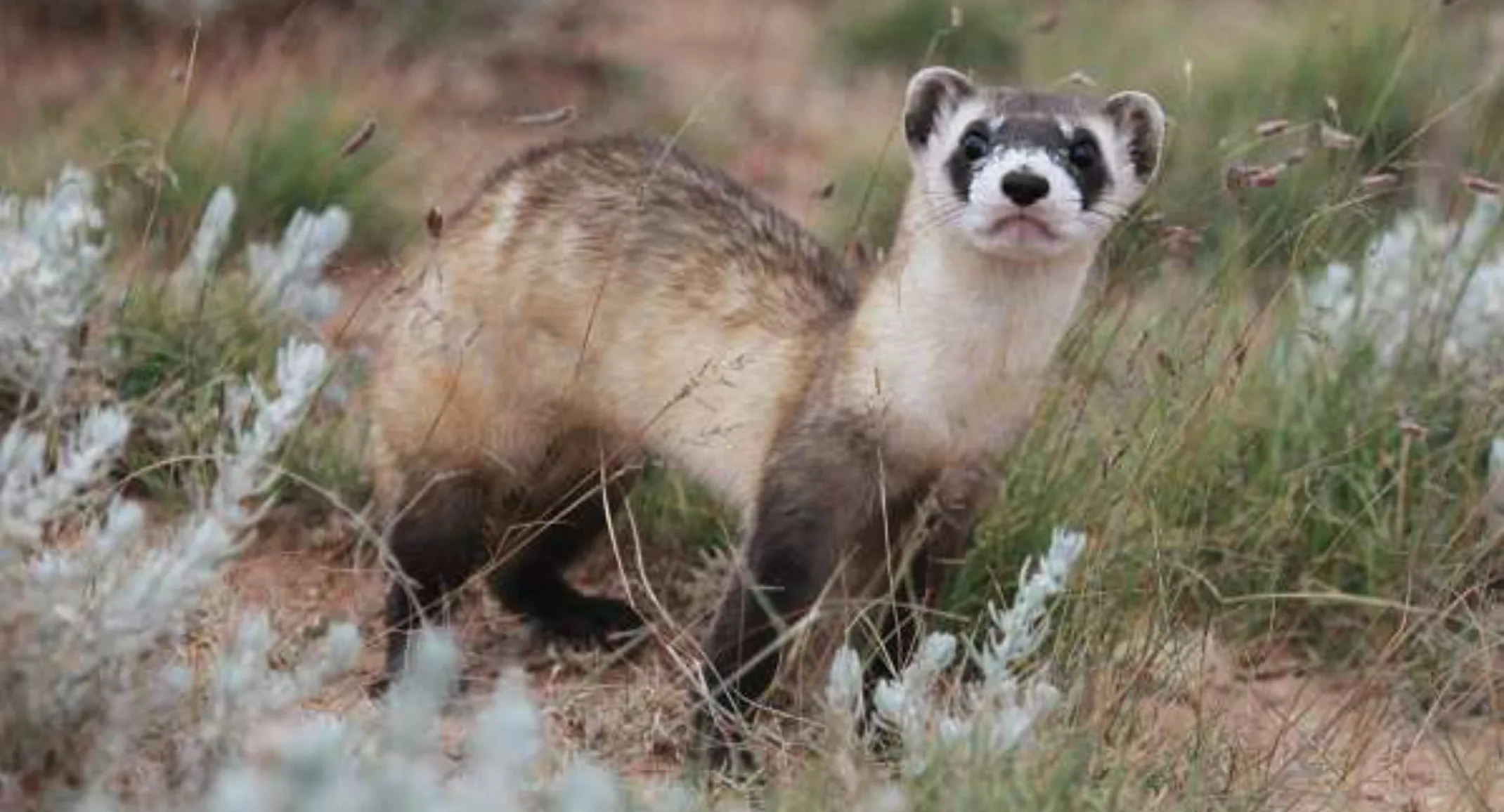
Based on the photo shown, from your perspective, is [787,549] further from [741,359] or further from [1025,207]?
[1025,207]

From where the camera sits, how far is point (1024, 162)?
3.80 m

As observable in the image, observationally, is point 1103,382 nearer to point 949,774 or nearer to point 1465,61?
point 949,774

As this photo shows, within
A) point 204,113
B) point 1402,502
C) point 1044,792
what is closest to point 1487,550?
point 1402,502

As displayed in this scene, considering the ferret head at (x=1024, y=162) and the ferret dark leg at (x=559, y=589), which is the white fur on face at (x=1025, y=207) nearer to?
the ferret head at (x=1024, y=162)

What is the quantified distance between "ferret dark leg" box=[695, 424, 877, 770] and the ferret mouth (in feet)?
1.25

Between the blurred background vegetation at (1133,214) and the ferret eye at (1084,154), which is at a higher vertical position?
the ferret eye at (1084,154)

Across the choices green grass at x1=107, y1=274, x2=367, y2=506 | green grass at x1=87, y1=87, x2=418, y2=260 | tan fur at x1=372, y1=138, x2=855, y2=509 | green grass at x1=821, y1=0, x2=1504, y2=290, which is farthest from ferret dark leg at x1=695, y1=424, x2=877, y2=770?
green grass at x1=87, y1=87, x2=418, y2=260

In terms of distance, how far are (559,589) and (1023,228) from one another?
1244mm

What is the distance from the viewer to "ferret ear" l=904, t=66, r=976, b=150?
13.4 ft

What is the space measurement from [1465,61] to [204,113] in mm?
2741

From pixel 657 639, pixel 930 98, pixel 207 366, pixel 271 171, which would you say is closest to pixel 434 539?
pixel 657 639

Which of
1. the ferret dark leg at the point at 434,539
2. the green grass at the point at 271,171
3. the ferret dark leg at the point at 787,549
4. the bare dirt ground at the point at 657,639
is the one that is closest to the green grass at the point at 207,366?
the bare dirt ground at the point at 657,639

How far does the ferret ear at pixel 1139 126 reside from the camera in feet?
13.4

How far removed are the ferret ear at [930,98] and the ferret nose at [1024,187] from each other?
1.11ft
